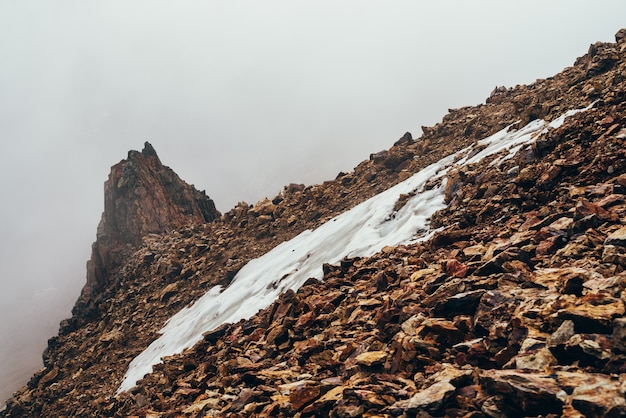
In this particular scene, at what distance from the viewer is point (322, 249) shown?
2448 centimetres

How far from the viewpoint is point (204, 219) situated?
6631 centimetres

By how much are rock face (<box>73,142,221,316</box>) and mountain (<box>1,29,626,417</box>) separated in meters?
22.4

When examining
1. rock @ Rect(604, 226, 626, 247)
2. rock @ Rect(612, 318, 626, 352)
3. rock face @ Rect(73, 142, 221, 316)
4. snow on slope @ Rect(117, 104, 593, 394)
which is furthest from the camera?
rock face @ Rect(73, 142, 221, 316)

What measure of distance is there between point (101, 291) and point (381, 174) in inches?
1632

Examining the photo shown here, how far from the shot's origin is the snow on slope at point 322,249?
66.0 ft

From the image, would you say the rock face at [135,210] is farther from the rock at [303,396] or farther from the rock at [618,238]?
the rock at [618,238]

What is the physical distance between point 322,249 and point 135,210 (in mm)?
45176

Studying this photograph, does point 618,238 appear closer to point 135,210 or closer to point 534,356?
point 534,356

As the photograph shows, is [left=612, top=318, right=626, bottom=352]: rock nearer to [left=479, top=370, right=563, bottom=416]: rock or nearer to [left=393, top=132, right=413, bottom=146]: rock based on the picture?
[left=479, top=370, right=563, bottom=416]: rock

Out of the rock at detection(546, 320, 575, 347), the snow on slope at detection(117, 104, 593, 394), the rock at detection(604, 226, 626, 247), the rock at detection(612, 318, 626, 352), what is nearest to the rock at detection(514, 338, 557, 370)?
the rock at detection(546, 320, 575, 347)

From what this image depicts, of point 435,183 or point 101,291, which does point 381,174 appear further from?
point 101,291

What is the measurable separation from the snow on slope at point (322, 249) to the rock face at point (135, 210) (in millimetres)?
30438

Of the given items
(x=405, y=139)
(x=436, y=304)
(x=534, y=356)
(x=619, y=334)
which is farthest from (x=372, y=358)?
(x=405, y=139)

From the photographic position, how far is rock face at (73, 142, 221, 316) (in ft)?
187
